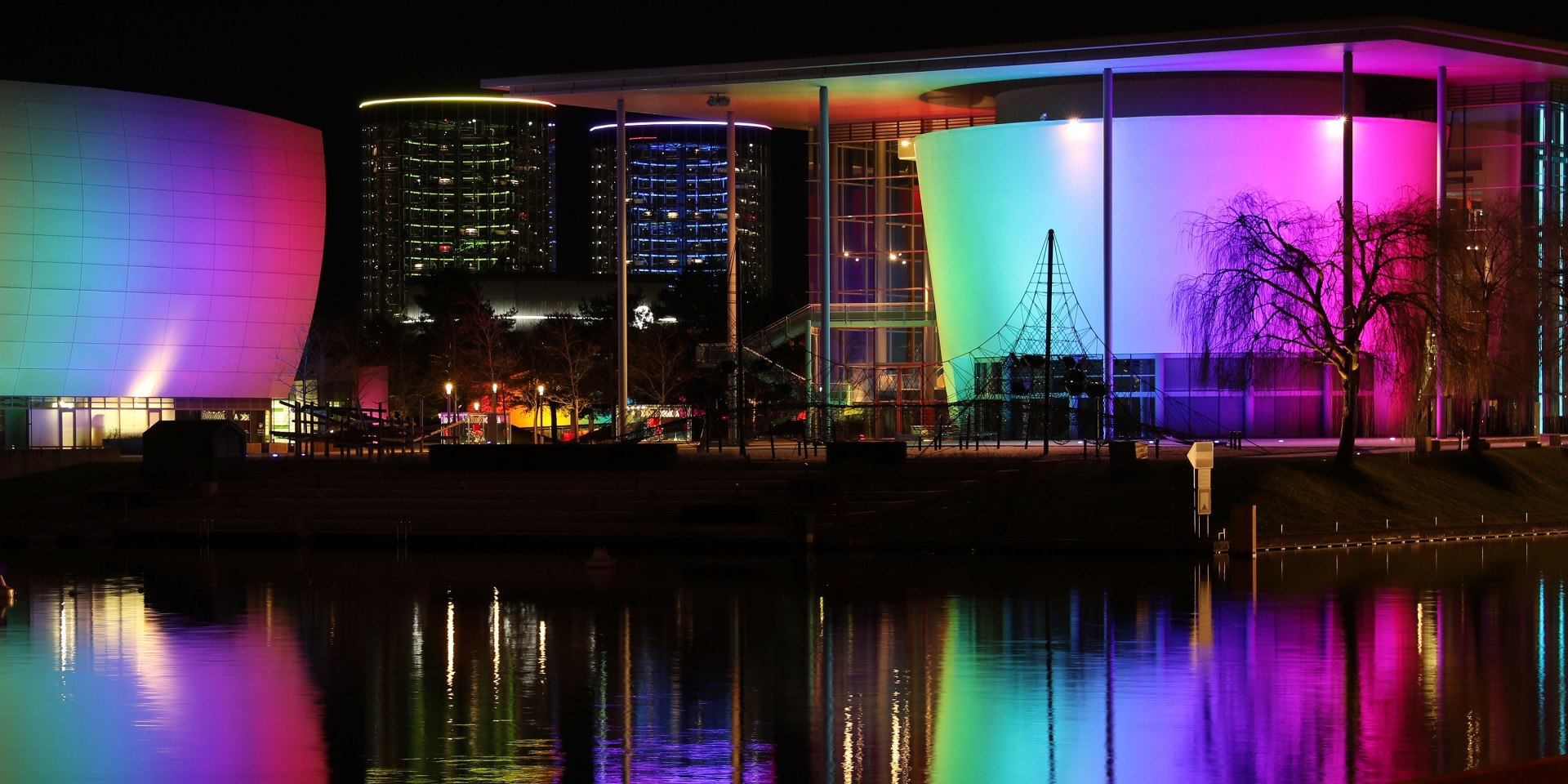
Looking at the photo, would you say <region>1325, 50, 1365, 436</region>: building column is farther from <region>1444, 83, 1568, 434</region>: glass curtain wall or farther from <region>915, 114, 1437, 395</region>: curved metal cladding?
<region>1444, 83, 1568, 434</region>: glass curtain wall

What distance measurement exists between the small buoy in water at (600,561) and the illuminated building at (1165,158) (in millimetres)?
20042

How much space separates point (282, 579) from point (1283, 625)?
1485cm

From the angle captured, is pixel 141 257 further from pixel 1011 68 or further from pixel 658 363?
pixel 1011 68

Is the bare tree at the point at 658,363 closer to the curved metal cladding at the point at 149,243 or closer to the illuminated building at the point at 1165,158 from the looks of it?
the curved metal cladding at the point at 149,243

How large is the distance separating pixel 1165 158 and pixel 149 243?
131 feet

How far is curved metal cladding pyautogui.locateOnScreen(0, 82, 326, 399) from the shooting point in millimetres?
68562

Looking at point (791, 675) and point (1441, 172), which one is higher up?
point (1441, 172)

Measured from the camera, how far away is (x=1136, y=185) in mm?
49938

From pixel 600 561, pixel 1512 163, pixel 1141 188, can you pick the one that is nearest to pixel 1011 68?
pixel 1141 188

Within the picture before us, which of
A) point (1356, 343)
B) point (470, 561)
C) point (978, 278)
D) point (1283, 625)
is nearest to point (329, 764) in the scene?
point (1283, 625)

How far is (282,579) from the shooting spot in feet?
92.6

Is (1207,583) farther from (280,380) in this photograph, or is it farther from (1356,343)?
(280,380)

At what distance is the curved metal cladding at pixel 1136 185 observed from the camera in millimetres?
49188

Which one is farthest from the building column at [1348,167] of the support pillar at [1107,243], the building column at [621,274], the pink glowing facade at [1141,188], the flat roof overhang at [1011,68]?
the building column at [621,274]
